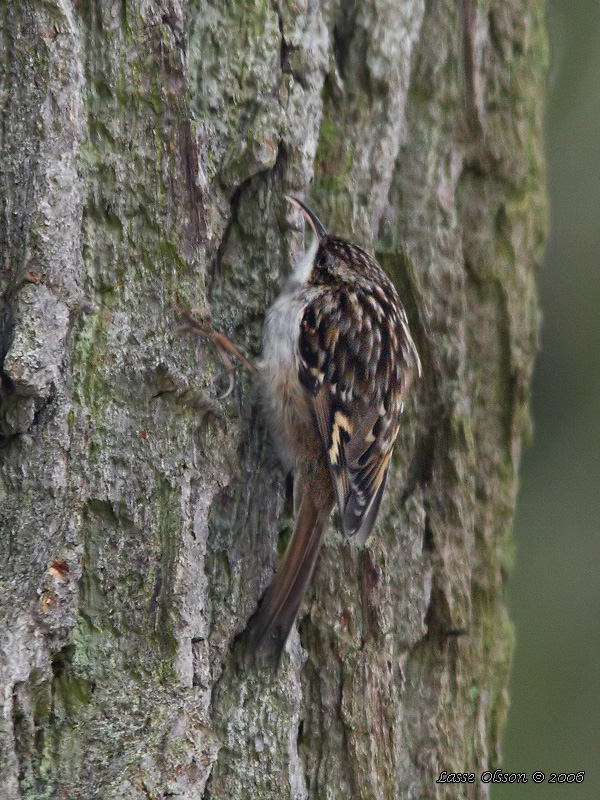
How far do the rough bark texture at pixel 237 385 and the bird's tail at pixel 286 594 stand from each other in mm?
38

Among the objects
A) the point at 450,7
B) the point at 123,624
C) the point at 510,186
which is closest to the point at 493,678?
the point at 123,624

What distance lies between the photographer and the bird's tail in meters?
1.96

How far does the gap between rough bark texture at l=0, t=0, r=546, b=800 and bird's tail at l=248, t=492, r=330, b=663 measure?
0.04m

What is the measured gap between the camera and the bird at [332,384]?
2125 millimetres

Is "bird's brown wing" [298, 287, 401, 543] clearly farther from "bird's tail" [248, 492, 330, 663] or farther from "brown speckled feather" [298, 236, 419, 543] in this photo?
"bird's tail" [248, 492, 330, 663]

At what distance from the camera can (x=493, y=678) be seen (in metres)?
2.47

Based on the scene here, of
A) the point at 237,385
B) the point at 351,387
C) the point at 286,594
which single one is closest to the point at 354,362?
the point at 351,387

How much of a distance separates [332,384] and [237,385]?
0.34 meters

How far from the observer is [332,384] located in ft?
7.85

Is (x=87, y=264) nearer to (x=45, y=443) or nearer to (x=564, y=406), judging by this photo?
(x=45, y=443)

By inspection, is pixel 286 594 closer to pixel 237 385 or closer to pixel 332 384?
pixel 237 385

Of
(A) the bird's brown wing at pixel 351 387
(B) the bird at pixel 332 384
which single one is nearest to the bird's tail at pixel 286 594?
(B) the bird at pixel 332 384

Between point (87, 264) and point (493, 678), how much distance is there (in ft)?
4.93

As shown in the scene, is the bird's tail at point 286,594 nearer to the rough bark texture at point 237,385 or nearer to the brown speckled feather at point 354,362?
the rough bark texture at point 237,385
